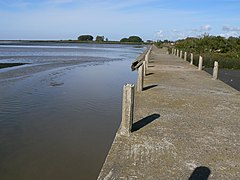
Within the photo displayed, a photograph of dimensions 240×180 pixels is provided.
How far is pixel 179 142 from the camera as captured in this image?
19.0 feet

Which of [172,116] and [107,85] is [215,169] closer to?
[172,116]

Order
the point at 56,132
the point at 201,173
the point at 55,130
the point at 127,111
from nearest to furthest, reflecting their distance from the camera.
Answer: the point at 201,173 → the point at 127,111 → the point at 56,132 → the point at 55,130

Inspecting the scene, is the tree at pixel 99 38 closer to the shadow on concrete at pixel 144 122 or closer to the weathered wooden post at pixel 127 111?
the shadow on concrete at pixel 144 122

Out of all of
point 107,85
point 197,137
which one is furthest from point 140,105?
point 107,85

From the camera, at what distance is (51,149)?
755 centimetres

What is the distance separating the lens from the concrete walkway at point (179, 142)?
4.56 meters

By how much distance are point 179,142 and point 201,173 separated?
4.28 feet

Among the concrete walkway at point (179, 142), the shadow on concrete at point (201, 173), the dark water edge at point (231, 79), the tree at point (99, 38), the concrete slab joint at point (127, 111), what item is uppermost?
the tree at point (99, 38)

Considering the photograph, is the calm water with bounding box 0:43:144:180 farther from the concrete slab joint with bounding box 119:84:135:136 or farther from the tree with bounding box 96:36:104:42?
the tree with bounding box 96:36:104:42

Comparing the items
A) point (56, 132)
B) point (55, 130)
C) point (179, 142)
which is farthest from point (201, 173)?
point (55, 130)

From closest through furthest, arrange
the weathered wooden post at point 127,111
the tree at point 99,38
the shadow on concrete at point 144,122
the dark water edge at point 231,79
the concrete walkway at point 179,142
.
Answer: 1. the concrete walkway at point 179,142
2. the weathered wooden post at point 127,111
3. the shadow on concrete at point 144,122
4. the dark water edge at point 231,79
5. the tree at point 99,38

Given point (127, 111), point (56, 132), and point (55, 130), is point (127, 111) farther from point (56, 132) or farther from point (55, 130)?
point (55, 130)

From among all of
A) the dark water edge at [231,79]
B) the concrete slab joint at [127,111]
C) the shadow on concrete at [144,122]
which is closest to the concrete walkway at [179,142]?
the shadow on concrete at [144,122]

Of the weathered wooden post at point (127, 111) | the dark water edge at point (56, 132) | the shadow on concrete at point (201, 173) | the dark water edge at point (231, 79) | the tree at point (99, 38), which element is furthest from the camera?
the tree at point (99, 38)
